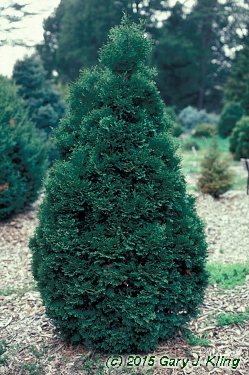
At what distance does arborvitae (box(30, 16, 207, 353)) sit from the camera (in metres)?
3.03

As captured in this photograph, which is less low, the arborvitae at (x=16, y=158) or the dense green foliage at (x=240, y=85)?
the arborvitae at (x=16, y=158)

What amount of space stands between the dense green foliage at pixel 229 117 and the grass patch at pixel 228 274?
1985 centimetres

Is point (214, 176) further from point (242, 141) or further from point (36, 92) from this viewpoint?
point (242, 141)

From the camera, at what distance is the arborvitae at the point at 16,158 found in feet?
23.2

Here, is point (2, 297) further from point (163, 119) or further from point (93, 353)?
point (163, 119)

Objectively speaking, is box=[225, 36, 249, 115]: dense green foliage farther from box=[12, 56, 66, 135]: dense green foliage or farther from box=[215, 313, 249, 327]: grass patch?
box=[215, 313, 249, 327]: grass patch

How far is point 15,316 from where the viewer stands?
4.19 m

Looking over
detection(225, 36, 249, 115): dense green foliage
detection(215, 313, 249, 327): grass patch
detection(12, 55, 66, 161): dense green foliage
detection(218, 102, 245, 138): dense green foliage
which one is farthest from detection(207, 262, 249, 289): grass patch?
detection(225, 36, 249, 115): dense green foliage

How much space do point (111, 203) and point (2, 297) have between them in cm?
239

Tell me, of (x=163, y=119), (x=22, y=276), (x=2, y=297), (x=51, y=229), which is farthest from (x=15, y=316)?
(x=163, y=119)

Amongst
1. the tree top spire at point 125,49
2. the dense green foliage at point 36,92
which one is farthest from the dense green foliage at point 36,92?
the tree top spire at point 125,49

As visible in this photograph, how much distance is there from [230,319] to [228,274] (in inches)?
49.0

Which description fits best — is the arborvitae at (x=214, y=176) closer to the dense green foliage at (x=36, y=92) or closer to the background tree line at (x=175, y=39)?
the dense green foliage at (x=36, y=92)

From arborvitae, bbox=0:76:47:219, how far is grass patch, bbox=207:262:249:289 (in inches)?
143
